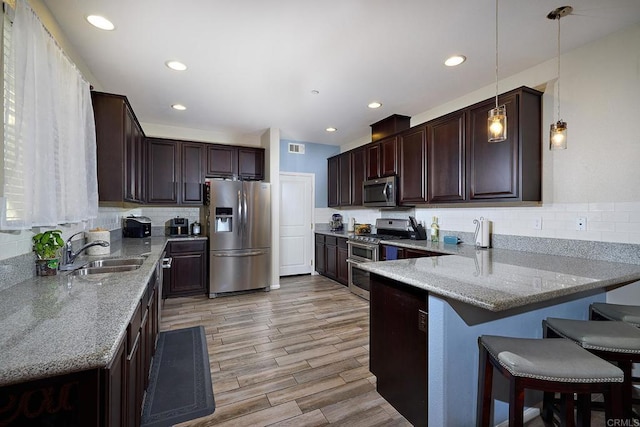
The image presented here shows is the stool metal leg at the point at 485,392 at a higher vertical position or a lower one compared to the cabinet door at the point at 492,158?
lower

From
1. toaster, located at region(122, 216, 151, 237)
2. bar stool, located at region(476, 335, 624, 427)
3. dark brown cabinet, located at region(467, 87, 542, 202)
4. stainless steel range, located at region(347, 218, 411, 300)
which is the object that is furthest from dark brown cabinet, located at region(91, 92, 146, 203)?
dark brown cabinet, located at region(467, 87, 542, 202)

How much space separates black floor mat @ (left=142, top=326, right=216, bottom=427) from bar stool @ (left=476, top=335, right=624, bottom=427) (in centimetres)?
173

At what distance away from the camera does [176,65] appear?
261 cm

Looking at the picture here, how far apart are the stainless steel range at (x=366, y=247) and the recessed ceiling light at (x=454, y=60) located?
209cm

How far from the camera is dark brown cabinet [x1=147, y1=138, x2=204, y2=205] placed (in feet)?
14.1

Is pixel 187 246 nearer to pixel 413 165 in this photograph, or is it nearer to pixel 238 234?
pixel 238 234

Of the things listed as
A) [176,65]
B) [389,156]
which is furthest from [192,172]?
[389,156]

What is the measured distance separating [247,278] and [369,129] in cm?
314

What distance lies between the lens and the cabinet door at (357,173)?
4.57 m

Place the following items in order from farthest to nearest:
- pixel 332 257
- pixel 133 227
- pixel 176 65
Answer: pixel 332 257
pixel 133 227
pixel 176 65

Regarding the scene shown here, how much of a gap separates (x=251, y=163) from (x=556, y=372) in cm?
459

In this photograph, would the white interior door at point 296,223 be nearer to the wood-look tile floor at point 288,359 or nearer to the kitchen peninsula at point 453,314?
the wood-look tile floor at point 288,359

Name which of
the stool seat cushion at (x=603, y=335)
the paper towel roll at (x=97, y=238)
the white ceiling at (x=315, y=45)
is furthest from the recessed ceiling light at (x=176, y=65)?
the stool seat cushion at (x=603, y=335)

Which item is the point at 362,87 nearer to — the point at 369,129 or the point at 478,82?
the point at 478,82
